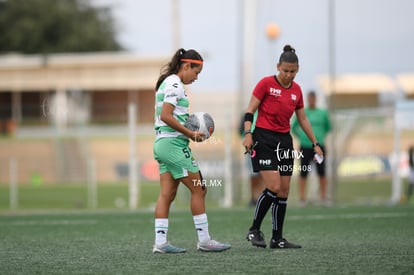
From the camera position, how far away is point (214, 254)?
789cm

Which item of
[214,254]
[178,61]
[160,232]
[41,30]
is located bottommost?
[214,254]

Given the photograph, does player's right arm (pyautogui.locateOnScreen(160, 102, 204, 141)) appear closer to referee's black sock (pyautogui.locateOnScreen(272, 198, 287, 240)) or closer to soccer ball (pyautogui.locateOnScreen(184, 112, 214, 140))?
soccer ball (pyautogui.locateOnScreen(184, 112, 214, 140))

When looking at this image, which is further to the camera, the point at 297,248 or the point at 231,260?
the point at 297,248

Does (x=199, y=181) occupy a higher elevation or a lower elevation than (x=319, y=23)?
lower

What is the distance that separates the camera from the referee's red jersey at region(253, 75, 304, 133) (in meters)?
8.45

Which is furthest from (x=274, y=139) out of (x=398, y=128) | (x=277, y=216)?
(x=398, y=128)

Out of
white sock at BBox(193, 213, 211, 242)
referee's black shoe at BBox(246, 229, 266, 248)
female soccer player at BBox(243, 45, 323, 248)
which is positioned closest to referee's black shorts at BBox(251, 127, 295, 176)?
female soccer player at BBox(243, 45, 323, 248)

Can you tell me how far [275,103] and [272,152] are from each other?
480 mm

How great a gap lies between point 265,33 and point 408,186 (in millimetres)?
5096

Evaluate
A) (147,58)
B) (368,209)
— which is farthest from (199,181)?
(147,58)

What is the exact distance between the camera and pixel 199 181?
8.12 metres

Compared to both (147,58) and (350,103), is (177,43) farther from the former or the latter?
(147,58)

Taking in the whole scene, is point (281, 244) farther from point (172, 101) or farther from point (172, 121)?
point (172, 101)

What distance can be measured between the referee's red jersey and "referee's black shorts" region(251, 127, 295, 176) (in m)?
0.07
